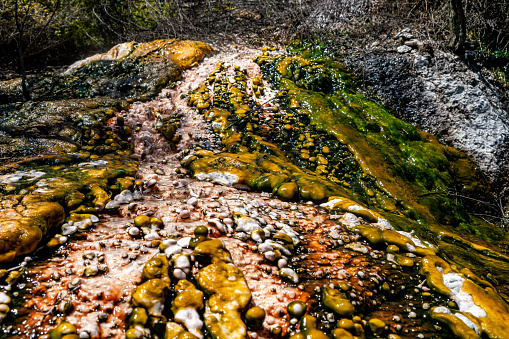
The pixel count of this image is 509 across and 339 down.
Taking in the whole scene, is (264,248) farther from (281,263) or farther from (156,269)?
(156,269)

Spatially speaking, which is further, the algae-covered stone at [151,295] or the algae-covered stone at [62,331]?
the algae-covered stone at [151,295]

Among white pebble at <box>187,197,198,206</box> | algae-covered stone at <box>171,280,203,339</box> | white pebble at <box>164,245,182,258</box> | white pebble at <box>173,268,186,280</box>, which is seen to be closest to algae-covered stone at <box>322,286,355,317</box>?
algae-covered stone at <box>171,280,203,339</box>

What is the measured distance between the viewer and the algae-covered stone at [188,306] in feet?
5.06

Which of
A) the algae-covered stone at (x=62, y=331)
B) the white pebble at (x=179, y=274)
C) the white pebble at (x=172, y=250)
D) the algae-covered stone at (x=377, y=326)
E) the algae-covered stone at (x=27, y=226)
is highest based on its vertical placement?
the algae-covered stone at (x=27, y=226)

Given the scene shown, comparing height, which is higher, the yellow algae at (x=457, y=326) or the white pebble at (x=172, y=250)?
the white pebble at (x=172, y=250)

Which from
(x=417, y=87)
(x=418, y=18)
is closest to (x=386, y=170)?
(x=417, y=87)

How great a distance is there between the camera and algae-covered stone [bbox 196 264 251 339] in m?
1.53

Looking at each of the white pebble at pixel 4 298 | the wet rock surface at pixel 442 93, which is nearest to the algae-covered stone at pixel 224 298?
the white pebble at pixel 4 298

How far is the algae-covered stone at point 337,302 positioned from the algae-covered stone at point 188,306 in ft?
Answer: 2.89

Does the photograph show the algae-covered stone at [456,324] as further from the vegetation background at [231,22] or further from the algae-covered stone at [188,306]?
the vegetation background at [231,22]

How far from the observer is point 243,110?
5188 mm

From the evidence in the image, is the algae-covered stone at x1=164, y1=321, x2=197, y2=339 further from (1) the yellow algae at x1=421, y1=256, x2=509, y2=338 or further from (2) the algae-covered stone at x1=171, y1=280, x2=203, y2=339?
(1) the yellow algae at x1=421, y1=256, x2=509, y2=338

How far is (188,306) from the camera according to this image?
1638 millimetres

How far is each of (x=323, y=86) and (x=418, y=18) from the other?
391 centimetres
